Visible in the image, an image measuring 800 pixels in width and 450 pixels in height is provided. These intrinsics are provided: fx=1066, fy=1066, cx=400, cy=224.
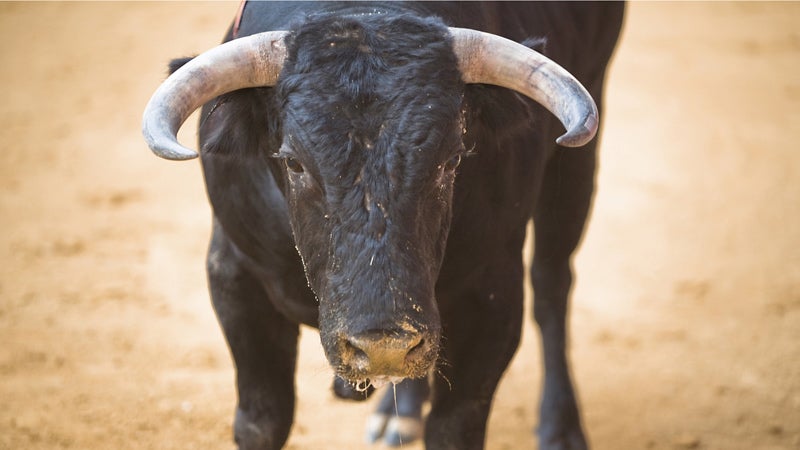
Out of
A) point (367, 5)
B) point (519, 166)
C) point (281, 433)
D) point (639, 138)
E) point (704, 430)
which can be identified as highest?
point (367, 5)

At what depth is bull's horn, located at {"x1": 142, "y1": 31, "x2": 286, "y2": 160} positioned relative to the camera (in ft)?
8.68

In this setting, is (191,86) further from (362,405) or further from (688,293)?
(688,293)

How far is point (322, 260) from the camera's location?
110 inches

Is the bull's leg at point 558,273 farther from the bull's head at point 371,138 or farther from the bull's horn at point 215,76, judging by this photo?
the bull's horn at point 215,76

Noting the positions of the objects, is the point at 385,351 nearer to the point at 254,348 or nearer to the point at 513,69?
the point at 513,69

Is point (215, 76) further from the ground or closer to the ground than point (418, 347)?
further from the ground

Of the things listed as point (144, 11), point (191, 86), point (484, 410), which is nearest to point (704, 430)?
point (484, 410)

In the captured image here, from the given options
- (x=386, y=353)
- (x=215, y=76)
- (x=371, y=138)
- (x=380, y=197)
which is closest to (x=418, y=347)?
(x=386, y=353)

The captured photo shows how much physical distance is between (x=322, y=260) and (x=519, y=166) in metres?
0.97

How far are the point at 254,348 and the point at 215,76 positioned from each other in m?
1.22

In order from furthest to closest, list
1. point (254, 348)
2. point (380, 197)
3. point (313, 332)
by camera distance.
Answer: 1. point (313, 332)
2. point (254, 348)
3. point (380, 197)

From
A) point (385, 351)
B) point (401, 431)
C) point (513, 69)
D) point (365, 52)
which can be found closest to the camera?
point (385, 351)

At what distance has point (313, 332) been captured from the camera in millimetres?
5797

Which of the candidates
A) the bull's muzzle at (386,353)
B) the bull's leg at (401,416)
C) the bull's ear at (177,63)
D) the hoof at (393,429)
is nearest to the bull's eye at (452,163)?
the bull's muzzle at (386,353)
